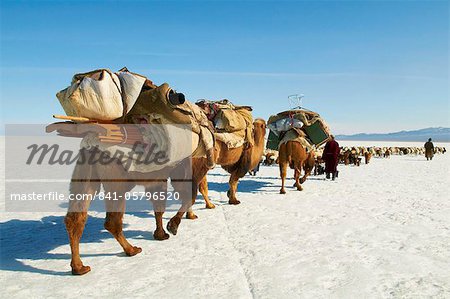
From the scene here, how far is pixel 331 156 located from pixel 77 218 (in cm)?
1401

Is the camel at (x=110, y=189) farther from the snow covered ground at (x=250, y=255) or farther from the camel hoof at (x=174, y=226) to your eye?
the snow covered ground at (x=250, y=255)

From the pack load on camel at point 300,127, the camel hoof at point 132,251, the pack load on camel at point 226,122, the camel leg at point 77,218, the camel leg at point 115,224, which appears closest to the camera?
the camel leg at point 77,218

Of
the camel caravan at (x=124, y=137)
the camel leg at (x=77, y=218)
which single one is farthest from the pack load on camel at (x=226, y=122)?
the camel leg at (x=77, y=218)

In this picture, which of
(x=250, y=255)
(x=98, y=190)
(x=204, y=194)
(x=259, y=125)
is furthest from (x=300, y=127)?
(x=98, y=190)

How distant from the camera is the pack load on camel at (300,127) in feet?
41.4

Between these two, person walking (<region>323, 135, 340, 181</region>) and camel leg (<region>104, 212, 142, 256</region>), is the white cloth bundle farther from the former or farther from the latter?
person walking (<region>323, 135, 340, 181</region>)

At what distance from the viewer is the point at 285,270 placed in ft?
16.0

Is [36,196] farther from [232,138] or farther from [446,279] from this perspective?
[446,279]

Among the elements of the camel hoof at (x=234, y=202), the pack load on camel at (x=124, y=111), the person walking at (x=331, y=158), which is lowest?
the camel hoof at (x=234, y=202)

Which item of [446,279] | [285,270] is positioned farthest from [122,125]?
[446,279]

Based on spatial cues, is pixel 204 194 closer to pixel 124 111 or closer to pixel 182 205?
pixel 182 205

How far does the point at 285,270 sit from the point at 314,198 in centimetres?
640

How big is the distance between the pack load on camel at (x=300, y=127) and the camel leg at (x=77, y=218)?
8961 millimetres

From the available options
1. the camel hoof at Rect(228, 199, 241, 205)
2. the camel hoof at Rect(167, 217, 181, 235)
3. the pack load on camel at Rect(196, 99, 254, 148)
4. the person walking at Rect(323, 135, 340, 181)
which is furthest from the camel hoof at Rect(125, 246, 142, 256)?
the person walking at Rect(323, 135, 340, 181)
